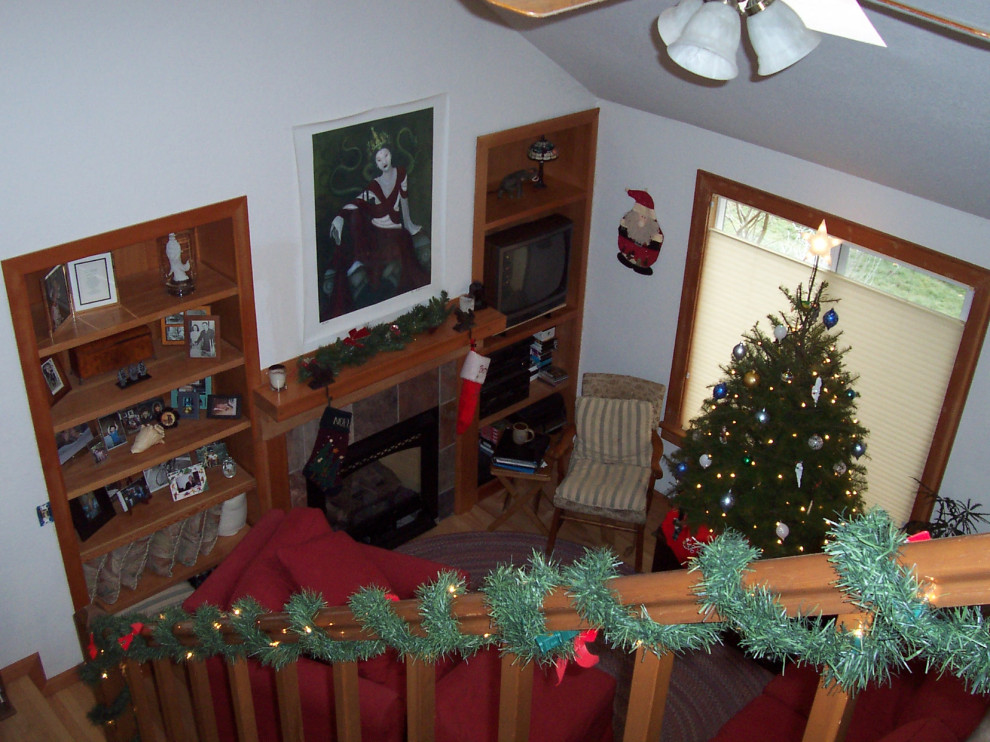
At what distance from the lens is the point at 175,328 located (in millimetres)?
4543

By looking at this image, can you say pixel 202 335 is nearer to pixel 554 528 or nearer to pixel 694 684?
pixel 554 528

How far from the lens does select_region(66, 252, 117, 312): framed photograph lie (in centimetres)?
398

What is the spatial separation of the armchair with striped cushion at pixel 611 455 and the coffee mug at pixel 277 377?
1.80 metres

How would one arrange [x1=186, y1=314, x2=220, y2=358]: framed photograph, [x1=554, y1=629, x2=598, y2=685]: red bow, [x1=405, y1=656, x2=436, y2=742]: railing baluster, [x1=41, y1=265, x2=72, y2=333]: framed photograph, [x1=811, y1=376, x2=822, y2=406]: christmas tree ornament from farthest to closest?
[x1=186, y1=314, x2=220, y2=358]: framed photograph, [x1=811, y1=376, x2=822, y2=406]: christmas tree ornament, [x1=41, y1=265, x2=72, y2=333]: framed photograph, [x1=405, y1=656, x2=436, y2=742]: railing baluster, [x1=554, y1=629, x2=598, y2=685]: red bow

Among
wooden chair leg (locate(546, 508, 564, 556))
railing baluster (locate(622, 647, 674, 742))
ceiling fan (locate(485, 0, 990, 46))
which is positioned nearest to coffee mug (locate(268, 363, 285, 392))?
wooden chair leg (locate(546, 508, 564, 556))

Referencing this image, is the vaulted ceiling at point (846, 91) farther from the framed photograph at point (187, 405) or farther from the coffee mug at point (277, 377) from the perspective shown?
the framed photograph at point (187, 405)

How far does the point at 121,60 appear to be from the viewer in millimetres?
3547

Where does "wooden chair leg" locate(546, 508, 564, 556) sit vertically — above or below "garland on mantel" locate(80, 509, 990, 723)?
below

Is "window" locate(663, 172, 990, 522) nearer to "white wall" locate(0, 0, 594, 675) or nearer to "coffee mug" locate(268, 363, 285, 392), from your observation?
"white wall" locate(0, 0, 594, 675)

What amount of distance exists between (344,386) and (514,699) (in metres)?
3.32

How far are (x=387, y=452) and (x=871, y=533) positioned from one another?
14.7 ft

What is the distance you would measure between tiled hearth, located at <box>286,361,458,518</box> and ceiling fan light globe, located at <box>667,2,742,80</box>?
2936mm

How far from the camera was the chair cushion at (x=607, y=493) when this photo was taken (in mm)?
5387

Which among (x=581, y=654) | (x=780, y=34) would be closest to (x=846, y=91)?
(x=780, y=34)
